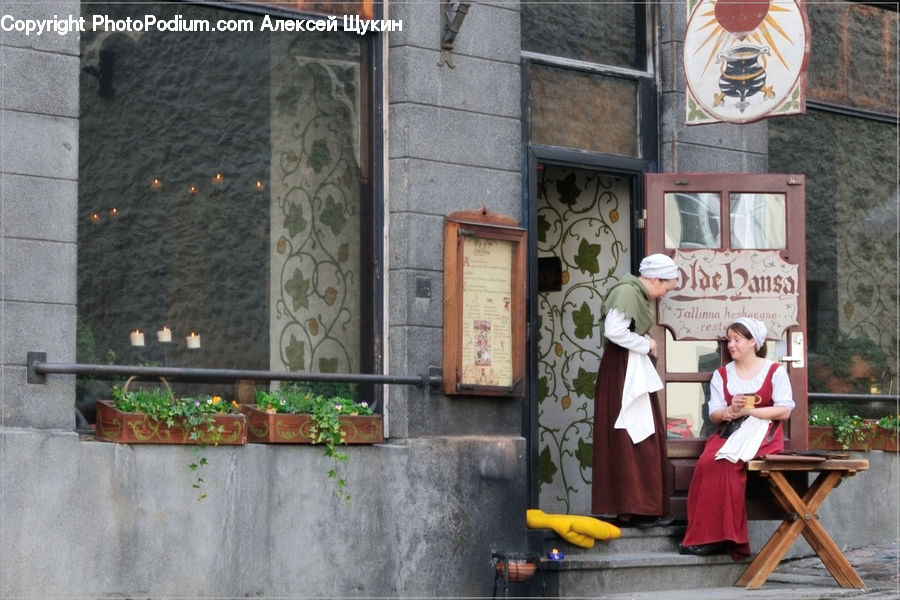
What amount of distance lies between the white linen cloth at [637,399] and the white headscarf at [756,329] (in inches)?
25.3

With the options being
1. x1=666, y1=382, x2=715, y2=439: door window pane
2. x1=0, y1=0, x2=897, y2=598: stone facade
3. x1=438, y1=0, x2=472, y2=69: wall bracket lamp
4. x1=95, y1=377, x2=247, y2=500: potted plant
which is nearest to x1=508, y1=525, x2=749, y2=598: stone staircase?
x1=0, y1=0, x2=897, y2=598: stone facade

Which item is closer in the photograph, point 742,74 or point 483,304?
point 483,304

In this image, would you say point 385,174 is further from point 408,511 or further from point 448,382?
point 408,511

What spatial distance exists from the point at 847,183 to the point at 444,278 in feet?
13.5

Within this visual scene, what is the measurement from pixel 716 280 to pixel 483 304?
1.63 meters

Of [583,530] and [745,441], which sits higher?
[745,441]

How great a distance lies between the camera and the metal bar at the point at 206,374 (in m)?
8.13

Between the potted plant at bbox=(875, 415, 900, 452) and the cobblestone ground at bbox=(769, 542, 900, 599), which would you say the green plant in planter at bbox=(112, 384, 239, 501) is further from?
the potted plant at bbox=(875, 415, 900, 452)

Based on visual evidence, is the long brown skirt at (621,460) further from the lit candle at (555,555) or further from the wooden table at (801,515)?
the wooden table at (801,515)

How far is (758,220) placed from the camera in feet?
35.2

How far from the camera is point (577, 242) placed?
38.9 feet

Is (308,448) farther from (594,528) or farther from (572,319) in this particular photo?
(572,319)

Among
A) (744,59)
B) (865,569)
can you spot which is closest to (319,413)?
(744,59)

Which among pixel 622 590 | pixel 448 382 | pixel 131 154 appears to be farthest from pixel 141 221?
pixel 622 590
